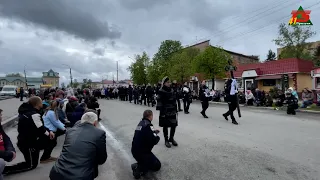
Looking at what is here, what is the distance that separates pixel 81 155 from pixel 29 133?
263cm

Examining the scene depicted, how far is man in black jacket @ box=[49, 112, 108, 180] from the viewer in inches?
122

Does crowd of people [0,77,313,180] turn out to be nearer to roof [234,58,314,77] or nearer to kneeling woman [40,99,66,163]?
kneeling woman [40,99,66,163]

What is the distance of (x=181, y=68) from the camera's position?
3853 centimetres

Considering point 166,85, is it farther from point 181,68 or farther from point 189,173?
point 181,68

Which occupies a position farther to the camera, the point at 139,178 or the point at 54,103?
the point at 54,103

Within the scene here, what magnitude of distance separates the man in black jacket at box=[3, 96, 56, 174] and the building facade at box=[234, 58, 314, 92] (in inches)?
1128

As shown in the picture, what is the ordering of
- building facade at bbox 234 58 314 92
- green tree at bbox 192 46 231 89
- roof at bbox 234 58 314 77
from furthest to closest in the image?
green tree at bbox 192 46 231 89 → roof at bbox 234 58 314 77 → building facade at bbox 234 58 314 92

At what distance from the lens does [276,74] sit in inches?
1302

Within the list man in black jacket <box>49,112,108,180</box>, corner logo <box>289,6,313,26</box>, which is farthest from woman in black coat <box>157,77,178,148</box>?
corner logo <box>289,6,313,26</box>

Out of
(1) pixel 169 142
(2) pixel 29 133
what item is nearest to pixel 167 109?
(1) pixel 169 142

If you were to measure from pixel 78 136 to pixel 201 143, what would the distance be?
4.68 meters

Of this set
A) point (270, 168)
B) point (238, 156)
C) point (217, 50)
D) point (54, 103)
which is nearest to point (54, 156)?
point (54, 103)

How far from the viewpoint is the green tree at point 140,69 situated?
57.1 m

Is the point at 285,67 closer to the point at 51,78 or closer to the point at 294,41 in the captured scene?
the point at 294,41
